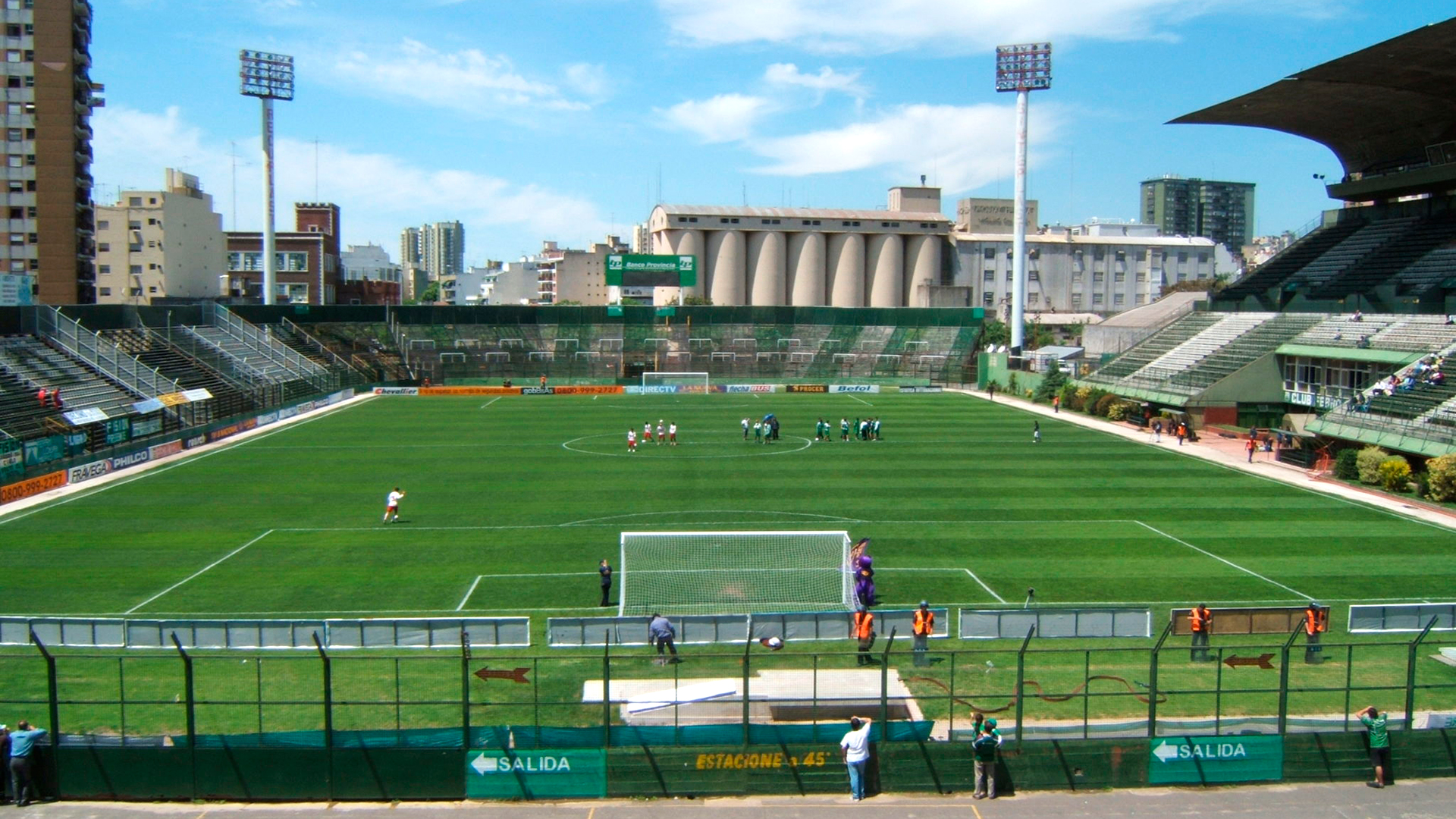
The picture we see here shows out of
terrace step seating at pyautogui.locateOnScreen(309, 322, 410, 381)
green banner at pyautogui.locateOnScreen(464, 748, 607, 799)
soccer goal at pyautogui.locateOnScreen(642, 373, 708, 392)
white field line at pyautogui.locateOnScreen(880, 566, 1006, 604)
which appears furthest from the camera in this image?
terrace step seating at pyautogui.locateOnScreen(309, 322, 410, 381)

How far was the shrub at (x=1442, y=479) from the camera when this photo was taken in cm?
3422

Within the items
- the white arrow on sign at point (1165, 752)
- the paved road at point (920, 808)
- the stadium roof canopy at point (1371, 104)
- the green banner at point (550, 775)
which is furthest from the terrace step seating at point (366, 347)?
the white arrow on sign at point (1165, 752)

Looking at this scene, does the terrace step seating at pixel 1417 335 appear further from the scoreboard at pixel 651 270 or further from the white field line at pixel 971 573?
the scoreboard at pixel 651 270

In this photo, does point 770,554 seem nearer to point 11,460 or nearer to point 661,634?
point 661,634

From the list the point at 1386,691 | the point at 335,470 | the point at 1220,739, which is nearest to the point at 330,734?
the point at 1220,739

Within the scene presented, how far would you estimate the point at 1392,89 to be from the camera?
5288cm

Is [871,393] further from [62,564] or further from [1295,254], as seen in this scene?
[62,564]

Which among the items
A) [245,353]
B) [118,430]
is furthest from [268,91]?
[118,430]

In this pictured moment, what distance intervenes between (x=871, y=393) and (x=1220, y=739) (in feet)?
208

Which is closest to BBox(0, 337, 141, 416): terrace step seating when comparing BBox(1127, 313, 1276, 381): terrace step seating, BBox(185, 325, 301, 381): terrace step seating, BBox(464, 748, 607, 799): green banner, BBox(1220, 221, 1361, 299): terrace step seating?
BBox(185, 325, 301, 381): terrace step seating

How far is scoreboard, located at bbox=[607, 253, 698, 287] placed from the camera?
323 feet

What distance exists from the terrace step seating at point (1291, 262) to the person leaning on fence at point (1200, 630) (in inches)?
1948

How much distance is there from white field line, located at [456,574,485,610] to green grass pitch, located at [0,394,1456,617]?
0.07m

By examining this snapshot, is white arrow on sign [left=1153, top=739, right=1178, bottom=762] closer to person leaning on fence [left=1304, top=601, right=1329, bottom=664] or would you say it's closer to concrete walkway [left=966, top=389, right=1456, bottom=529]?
person leaning on fence [left=1304, top=601, right=1329, bottom=664]
